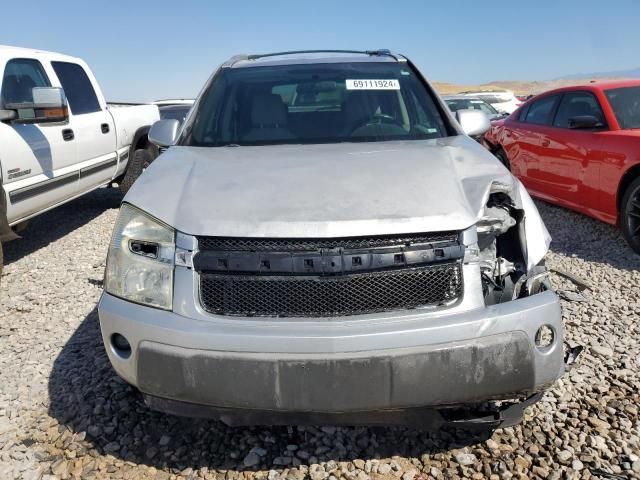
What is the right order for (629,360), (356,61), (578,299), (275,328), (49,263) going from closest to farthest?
(275,328) < (629,360) < (356,61) < (578,299) < (49,263)

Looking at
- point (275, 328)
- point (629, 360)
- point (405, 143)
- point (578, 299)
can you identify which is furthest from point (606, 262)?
point (275, 328)

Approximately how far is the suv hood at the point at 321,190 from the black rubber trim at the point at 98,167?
11.3ft

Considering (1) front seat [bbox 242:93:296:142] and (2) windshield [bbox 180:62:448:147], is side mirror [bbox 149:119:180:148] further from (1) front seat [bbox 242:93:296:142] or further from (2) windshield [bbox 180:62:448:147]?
(1) front seat [bbox 242:93:296:142]

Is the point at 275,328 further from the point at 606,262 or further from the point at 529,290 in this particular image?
the point at 606,262

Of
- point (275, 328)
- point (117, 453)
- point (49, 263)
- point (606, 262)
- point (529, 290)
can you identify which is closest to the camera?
point (275, 328)

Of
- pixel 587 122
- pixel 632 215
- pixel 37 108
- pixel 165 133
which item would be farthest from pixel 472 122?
pixel 37 108

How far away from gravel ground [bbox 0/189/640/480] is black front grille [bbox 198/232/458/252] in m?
0.99

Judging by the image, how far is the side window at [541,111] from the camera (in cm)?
636

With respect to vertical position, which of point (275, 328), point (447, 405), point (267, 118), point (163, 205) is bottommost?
point (447, 405)

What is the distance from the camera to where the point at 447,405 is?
6.38ft

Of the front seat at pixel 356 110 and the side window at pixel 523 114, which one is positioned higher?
the front seat at pixel 356 110

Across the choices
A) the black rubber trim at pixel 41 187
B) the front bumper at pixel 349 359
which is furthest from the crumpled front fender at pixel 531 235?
the black rubber trim at pixel 41 187

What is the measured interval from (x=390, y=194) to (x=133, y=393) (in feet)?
5.71

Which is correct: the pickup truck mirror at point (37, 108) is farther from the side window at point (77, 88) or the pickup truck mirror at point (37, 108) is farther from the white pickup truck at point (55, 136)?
the side window at point (77, 88)
